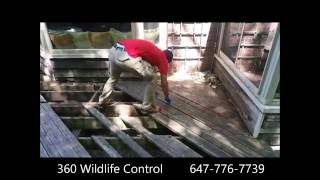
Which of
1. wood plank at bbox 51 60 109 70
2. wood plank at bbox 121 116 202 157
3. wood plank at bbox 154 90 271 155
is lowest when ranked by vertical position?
wood plank at bbox 154 90 271 155

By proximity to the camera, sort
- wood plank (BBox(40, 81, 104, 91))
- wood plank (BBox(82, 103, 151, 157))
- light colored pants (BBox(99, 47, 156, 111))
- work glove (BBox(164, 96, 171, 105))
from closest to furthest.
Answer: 1. wood plank (BBox(82, 103, 151, 157))
2. light colored pants (BBox(99, 47, 156, 111))
3. work glove (BBox(164, 96, 171, 105))
4. wood plank (BBox(40, 81, 104, 91))

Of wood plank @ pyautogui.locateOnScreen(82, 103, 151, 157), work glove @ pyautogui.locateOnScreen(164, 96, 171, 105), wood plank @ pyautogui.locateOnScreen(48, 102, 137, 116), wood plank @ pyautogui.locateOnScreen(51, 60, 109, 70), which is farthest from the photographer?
wood plank @ pyautogui.locateOnScreen(51, 60, 109, 70)

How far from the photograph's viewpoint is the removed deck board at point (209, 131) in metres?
4.04

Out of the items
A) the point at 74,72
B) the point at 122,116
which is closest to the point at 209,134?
the point at 122,116

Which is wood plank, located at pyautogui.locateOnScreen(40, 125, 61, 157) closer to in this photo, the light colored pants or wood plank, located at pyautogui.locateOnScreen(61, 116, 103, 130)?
wood plank, located at pyautogui.locateOnScreen(61, 116, 103, 130)

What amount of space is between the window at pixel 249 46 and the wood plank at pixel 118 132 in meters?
1.97

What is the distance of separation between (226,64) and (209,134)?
2050mm

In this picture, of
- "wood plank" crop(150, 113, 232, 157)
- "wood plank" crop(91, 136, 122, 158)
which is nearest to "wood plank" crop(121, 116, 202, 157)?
"wood plank" crop(150, 113, 232, 157)

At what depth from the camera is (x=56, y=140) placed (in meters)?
3.89

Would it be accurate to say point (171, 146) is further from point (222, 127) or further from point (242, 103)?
point (242, 103)

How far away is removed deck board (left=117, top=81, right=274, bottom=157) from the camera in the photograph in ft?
13.3

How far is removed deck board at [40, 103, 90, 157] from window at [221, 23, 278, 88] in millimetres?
2653

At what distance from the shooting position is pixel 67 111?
475cm

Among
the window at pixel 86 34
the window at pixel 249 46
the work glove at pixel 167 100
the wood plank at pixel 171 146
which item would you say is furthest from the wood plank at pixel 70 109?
the window at pixel 249 46
